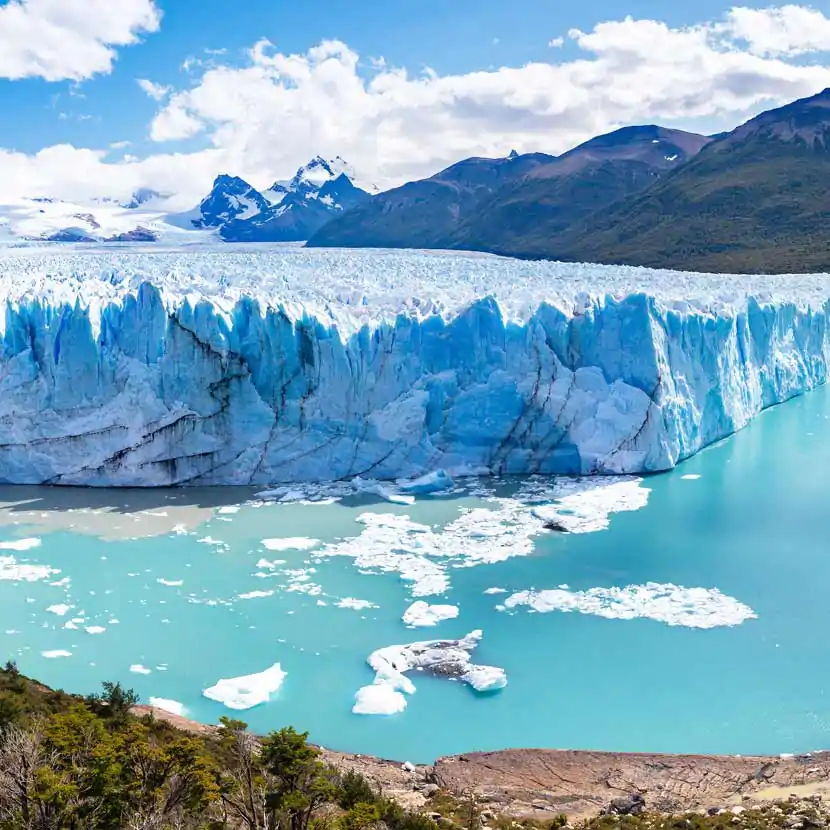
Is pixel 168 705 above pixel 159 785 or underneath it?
underneath

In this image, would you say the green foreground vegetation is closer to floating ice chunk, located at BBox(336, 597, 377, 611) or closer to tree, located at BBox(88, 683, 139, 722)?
tree, located at BBox(88, 683, 139, 722)

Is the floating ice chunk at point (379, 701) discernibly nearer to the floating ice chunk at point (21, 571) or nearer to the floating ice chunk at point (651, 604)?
the floating ice chunk at point (651, 604)

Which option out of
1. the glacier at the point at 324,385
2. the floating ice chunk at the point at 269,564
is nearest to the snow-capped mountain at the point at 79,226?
the glacier at the point at 324,385

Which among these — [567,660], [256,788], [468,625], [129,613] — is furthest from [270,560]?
[256,788]

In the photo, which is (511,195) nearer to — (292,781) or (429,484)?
(429,484)

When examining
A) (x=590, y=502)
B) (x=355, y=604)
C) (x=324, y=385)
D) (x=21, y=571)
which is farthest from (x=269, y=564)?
(x=590, y=502)

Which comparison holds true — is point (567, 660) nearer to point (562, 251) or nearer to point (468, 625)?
point (468, 625)
